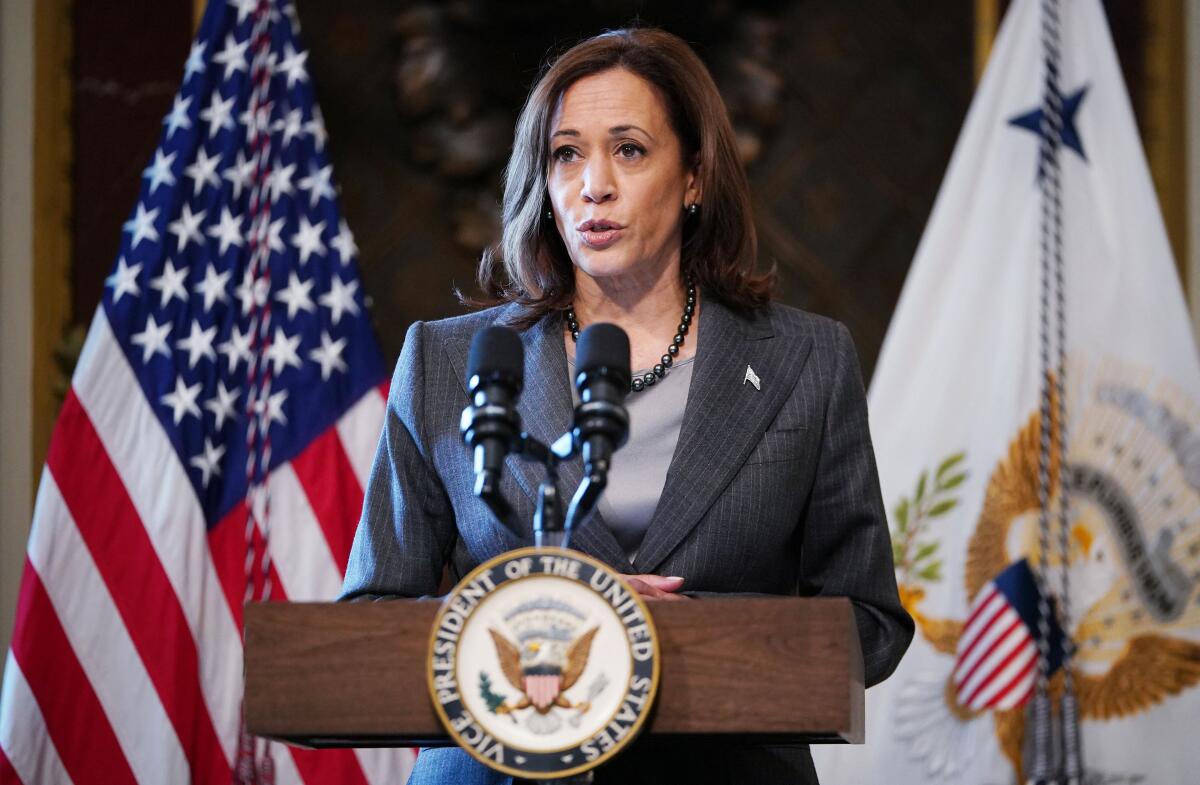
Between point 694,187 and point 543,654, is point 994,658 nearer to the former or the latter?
point 694,187

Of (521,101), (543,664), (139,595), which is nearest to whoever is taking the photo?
(543,664)

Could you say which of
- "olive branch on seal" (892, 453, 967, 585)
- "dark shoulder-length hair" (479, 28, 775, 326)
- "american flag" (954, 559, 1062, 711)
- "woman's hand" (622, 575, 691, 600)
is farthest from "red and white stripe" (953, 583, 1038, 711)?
"woman's hand" (622, 575, 691, 600)

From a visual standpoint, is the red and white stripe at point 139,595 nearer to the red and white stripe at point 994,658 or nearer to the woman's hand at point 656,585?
the red and white stripe at point 994,658

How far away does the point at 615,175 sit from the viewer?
2047mm

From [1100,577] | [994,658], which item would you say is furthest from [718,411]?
[1100,577]

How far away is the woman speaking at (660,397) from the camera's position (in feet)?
6.16

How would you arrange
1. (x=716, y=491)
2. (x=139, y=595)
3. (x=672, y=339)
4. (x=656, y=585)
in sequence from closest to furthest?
(x=656, y=585)
(x=716, y=491)
(x=672, y=339)
(x=139, y=595)

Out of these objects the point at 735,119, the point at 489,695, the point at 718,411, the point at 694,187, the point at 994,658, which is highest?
the point at 735,119

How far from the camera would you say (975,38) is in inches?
162

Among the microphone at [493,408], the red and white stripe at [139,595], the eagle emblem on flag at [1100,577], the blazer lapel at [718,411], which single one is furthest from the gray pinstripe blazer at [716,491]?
the red and white stripe at [139,595]

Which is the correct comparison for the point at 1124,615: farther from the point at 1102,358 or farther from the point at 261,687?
the point at 261,687

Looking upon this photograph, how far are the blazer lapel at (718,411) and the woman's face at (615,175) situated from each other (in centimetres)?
16

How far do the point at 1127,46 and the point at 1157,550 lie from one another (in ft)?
5.21

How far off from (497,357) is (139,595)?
2170mm
